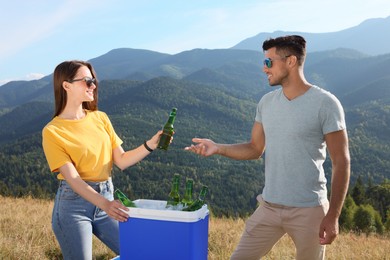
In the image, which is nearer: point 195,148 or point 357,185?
point 195,148

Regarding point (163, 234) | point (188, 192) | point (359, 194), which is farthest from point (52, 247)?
point (359, 194)

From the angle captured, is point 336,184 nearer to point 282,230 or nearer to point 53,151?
point 282,230

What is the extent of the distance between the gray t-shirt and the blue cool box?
2.23ft

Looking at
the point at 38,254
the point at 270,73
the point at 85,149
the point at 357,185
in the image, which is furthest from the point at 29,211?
the point at 357,185

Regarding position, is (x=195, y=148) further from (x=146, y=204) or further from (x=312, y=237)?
(x=312, y=237)

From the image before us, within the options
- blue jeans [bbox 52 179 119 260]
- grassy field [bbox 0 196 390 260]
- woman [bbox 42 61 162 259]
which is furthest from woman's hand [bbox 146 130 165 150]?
grassy field [bbox 0 196 390 260]

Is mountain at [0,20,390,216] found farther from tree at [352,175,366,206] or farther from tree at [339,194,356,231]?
tree at [352,175,366,206]

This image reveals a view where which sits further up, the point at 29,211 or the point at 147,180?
the point at 29,211

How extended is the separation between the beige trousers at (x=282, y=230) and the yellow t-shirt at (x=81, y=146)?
103 centimetres

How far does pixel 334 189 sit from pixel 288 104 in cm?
60

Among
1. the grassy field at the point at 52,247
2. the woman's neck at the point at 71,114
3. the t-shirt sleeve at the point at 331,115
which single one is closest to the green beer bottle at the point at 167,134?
the woman's neck at the point at 71,114

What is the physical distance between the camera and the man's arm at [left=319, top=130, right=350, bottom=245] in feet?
8.10

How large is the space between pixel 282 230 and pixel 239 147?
0.66 m

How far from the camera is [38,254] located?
4.15 meters
